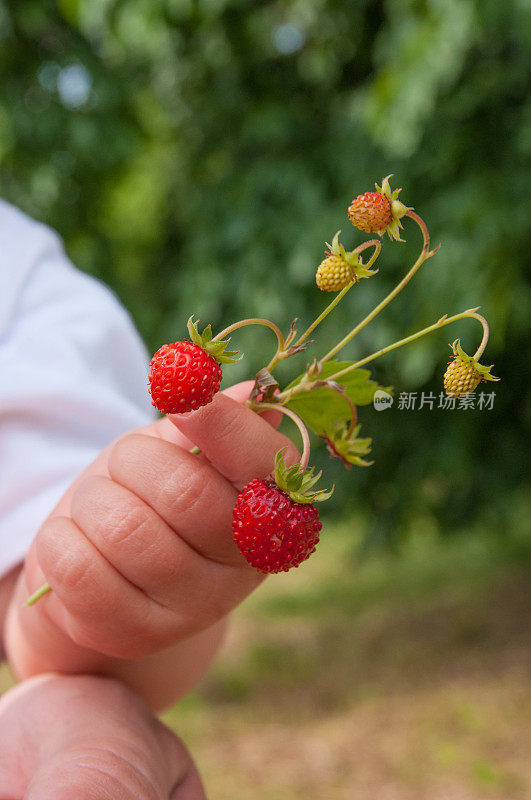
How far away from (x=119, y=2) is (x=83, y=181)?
1.82 feet

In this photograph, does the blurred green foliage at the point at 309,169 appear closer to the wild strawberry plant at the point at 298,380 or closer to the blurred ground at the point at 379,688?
the blurred ground at the point at 379,688

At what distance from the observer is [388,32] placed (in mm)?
1515

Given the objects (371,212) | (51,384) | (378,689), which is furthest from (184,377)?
(378,689)

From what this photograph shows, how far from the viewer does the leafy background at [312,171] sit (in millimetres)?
1325

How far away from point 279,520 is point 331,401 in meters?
0.08

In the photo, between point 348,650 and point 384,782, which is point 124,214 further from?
point 384,782

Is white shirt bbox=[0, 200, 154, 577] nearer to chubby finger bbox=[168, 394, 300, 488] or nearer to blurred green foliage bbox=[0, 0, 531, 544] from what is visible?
chubby finger bbox=[168, 394, 300, 488]

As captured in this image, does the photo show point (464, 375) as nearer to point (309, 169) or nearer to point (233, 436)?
point (233, 436)

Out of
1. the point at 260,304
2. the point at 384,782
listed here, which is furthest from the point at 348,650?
the point at 260,304

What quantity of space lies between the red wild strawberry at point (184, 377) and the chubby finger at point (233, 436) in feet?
0.09

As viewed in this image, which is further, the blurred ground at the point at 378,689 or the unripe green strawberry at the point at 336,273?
the blurred ground at the point at 378,689

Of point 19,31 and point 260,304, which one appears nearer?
point 260,304

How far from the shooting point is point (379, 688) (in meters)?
2.11

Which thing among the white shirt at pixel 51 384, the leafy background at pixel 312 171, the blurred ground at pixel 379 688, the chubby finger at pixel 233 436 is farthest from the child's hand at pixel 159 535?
the blurred ground at pixel 379 688
